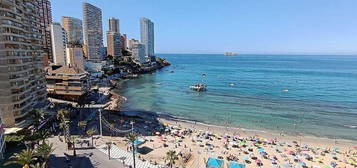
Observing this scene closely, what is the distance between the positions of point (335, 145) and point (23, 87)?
2269 inches

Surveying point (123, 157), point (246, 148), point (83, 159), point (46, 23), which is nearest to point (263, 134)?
point (246, 148)

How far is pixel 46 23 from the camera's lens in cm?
14875

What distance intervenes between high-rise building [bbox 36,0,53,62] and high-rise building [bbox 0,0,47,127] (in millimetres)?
75730

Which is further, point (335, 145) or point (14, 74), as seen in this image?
point (335, 145)

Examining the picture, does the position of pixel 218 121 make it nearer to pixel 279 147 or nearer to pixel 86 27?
pixel 279 147

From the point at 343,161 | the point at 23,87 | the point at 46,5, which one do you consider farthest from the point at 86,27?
the point at 343,161

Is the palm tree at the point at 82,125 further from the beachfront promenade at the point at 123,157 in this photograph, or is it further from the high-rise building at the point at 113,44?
the high-rise building at the point at 113,44

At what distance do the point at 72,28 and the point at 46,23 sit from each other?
3604 centimetres

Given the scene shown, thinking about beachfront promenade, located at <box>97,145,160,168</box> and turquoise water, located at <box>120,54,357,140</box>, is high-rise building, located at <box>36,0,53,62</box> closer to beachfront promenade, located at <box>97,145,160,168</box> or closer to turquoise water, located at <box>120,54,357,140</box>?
turquoise water, located at <box>120,54,357,140</box>

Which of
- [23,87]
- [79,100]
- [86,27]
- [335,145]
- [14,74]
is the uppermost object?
[86,27]

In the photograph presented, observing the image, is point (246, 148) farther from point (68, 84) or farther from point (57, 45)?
point (57, 45)

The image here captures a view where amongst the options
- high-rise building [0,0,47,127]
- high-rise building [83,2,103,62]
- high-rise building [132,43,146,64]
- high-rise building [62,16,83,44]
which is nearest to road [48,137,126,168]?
high-rise building [0,0,47,127]

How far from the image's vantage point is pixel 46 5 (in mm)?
152625

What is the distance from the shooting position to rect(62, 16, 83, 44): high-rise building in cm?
18012
